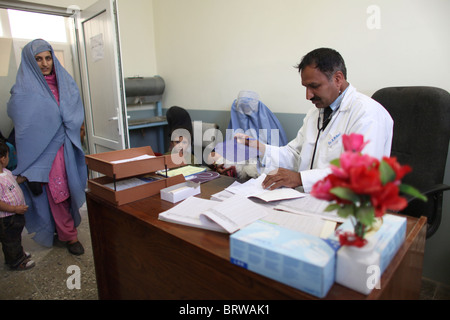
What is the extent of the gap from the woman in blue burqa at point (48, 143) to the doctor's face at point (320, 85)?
182 cm

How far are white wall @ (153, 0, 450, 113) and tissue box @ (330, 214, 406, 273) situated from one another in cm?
142

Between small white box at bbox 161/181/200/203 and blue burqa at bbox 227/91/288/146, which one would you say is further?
blue burqa at bbox 227/91/288/146

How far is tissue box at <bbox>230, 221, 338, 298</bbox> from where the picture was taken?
2.38 feet

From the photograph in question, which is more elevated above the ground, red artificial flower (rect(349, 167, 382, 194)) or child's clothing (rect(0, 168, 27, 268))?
red artificial flower (rect(349, 167, 382, 194))

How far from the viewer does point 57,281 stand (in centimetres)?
207

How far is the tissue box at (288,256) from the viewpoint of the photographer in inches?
28.6

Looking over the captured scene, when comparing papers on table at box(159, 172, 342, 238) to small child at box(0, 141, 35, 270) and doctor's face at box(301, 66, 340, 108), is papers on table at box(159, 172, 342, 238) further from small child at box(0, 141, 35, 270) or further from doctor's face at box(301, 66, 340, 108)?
small child at box(0, 141, 35, 270)

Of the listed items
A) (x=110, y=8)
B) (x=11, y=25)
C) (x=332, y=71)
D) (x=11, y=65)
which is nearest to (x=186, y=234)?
(x=332, y=71)

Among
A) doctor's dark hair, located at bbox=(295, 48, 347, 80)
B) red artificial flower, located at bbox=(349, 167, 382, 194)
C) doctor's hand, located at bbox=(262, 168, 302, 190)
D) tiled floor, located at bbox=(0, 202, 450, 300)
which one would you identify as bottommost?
tiled floor, located at bbox=(0, 202, 450, 300)

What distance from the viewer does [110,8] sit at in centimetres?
254

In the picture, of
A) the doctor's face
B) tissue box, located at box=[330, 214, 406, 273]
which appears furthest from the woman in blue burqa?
tissue box, located at box=[330, 214, 406, 273]

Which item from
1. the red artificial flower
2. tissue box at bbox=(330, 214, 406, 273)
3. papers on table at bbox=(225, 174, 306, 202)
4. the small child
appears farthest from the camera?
the small child

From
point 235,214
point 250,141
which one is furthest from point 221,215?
point 250,141

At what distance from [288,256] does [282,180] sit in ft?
2.44
